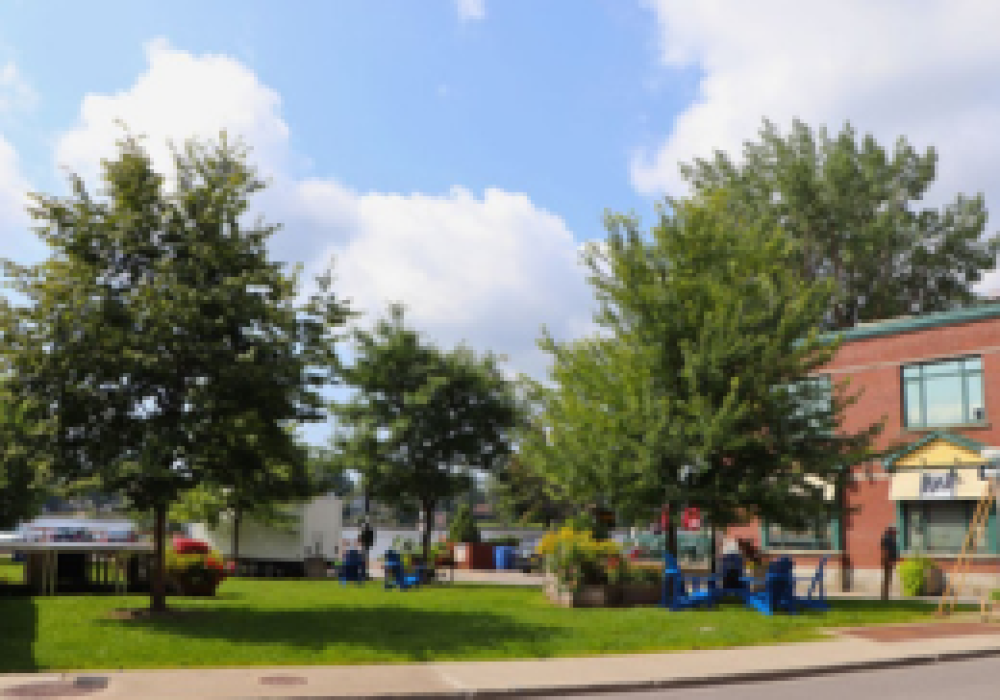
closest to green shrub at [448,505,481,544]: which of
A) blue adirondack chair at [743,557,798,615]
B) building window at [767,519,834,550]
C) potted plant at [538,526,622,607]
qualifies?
building window at [767,519,834,550]

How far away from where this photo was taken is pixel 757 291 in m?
23.6

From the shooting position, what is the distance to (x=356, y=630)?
16.5 metres

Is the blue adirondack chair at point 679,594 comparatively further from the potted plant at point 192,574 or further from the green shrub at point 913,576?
the green shrub at point 913,576

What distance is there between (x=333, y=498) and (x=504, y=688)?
27085mm

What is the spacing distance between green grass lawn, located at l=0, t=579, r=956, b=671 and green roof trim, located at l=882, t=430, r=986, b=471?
822 cm

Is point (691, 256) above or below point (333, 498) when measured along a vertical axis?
above

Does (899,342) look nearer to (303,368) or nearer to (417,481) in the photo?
(417,481)

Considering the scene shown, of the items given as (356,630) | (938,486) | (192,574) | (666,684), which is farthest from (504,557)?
(666,684)

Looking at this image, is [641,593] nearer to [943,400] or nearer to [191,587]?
[191,587]

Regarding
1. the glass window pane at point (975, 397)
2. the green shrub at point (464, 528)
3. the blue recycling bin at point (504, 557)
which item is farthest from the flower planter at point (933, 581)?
the green shrub at point (464, 528)

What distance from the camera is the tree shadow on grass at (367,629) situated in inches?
585

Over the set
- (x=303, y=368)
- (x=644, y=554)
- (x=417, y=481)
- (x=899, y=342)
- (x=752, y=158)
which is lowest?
(x=644, y=554)

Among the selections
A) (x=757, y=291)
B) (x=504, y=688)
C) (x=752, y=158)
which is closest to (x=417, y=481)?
(x=757, y=291)

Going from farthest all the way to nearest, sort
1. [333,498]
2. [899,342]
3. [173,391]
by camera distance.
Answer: [333,498], [899,342], [173,391]
